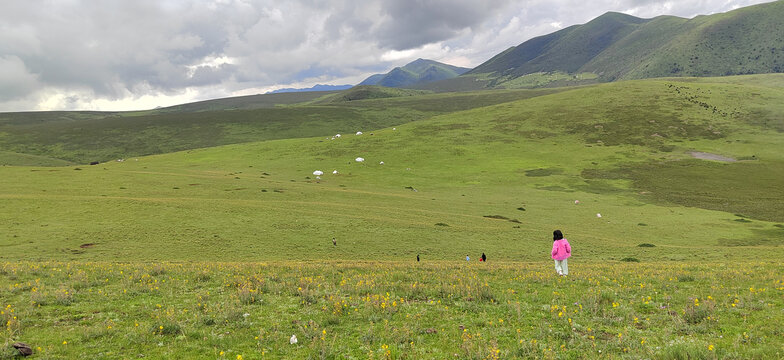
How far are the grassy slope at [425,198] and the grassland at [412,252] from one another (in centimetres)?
44

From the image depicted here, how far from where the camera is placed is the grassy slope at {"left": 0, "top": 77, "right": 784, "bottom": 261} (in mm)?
37188

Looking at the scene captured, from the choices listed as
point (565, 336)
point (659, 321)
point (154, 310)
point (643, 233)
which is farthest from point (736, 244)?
point (154, 310)

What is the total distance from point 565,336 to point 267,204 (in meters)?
47.2

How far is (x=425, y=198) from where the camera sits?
6562 centimetres

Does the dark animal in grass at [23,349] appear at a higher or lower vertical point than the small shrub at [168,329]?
higher

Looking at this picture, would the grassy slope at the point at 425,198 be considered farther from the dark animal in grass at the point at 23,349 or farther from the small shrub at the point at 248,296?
the dark animal in grass at the point at 23,349

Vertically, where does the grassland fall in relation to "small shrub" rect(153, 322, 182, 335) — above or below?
below

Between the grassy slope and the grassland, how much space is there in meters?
0.44

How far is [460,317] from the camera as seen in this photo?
1289 centimetres

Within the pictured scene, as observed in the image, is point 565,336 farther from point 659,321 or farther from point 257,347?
point 257,347

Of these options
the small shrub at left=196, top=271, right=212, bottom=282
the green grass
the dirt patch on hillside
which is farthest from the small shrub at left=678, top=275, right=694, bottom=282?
the dirt patch on hillside

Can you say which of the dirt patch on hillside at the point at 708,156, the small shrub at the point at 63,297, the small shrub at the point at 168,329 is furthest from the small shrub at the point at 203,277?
the dirt patch on hillside at the point at 708,156

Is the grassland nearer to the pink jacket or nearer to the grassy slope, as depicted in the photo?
the grassy slope

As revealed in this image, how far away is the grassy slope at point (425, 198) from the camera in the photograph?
122 feet
